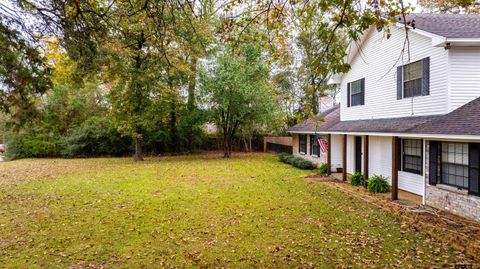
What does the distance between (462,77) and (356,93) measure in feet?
16.9

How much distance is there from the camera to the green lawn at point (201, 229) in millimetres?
4930

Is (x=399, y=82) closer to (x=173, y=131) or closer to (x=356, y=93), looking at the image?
(x=356, y=93)

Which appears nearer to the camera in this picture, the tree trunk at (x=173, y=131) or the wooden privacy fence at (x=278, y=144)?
the wooden privacy fence at (x=278, y=144)

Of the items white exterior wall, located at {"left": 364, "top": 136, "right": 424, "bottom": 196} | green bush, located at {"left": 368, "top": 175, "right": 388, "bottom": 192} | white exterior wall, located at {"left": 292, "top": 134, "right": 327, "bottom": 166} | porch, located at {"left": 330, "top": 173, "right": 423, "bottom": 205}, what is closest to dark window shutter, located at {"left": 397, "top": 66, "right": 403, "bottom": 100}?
white exterior wall, located at {"left": 364, "top": 136, "right": 424, "bottom": 196}

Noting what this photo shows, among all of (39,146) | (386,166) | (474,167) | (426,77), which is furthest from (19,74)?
(39,146)

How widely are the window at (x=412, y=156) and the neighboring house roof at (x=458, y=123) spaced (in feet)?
5.10

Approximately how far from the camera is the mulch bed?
550cm

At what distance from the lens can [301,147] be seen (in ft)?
66.5

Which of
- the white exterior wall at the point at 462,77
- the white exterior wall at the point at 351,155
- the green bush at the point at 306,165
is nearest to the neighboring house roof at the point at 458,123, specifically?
the white exterior wall at the point at 462,77

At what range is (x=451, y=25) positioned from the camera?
900 centimetres

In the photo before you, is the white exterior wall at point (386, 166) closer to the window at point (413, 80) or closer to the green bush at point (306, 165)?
the window at point (413, 80)

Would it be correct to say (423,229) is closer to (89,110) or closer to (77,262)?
(77,262)

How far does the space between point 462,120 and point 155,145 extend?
21849mm

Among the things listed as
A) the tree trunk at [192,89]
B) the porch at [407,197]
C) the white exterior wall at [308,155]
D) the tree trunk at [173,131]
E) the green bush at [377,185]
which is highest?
the tree trunk at [192,89]
